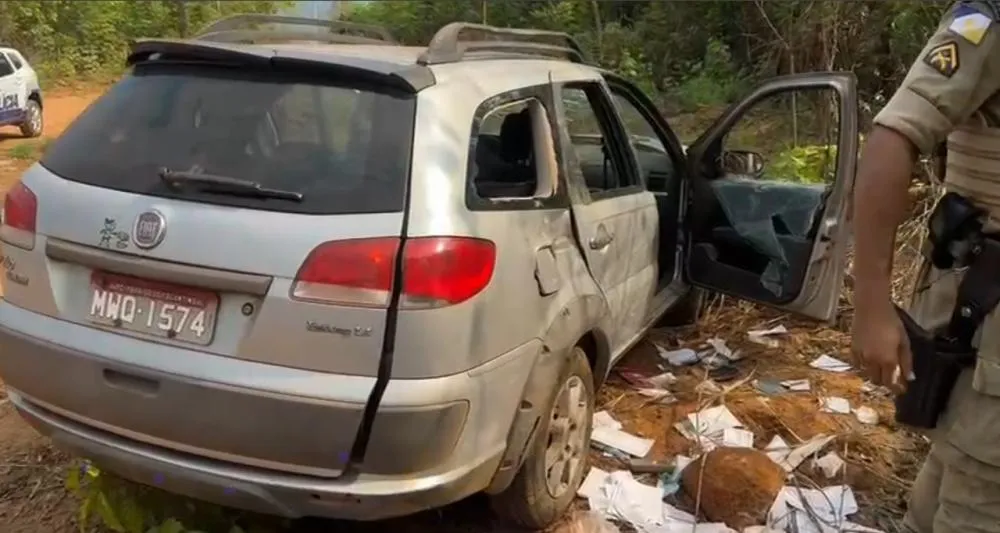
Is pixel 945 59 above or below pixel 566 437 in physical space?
above

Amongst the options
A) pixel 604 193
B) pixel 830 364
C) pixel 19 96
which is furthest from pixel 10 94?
pixel 830 364

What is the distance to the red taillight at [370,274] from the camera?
241 centimetres

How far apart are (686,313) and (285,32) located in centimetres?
269

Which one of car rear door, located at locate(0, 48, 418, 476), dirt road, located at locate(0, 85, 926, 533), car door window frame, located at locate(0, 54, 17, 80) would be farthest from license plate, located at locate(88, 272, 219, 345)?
car door window frame, located at locate(0, 54, 17, 80)

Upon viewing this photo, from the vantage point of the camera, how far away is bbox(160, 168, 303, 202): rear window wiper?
8.23 feet

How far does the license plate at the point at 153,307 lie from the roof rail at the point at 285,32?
0.99 m

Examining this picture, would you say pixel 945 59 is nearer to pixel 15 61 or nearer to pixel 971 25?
pixel 971 25

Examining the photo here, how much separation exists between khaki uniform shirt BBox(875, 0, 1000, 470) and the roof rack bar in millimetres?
2120

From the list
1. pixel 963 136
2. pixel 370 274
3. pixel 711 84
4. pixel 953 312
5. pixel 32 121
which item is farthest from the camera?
pixel 32 121

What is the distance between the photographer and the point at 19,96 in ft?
39.8

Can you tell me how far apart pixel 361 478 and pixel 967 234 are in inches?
62.4

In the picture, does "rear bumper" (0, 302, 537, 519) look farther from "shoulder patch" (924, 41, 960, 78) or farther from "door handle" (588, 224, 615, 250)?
"shoulder patch" (924, 41, 960, 78)

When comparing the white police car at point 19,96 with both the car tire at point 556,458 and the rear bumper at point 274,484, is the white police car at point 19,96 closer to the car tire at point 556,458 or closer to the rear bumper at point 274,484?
the rear bumper at point 274,484

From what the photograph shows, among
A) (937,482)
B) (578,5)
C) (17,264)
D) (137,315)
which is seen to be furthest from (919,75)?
(578,5)
